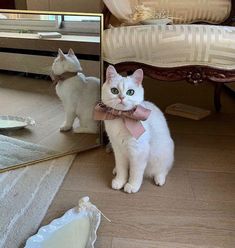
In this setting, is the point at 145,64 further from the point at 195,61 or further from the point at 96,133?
the point at 96,133

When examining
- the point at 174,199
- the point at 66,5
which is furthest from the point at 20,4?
the point at 174,199

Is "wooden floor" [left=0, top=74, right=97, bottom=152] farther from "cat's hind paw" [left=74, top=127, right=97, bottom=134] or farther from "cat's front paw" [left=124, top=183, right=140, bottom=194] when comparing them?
"cat's front paw" [left=124, top=183, right=140, bottom=194]

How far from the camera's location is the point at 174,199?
986 millimetres

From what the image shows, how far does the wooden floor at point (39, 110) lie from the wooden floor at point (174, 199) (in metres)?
0.09

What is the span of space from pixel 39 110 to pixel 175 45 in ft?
1.84

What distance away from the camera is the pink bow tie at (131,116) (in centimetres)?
94

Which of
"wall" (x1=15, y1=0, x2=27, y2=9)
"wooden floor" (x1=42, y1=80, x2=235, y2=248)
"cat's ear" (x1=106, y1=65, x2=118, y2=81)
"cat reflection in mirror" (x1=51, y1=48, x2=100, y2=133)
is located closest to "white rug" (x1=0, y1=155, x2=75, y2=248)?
"wooden floor" (x1=42, y1=80, x2=235, y2=248)

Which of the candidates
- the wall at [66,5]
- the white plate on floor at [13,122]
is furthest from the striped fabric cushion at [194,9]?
the white plate on floor at [13,122]

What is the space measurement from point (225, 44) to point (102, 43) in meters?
0.41

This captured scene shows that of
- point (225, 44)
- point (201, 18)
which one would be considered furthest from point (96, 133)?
point (201, 18)

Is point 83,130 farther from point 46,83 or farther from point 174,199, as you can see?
point 174,199

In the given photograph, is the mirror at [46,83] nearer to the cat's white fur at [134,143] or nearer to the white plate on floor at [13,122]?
the white plate on floor at [13,122]

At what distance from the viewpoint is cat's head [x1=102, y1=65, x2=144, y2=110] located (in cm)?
91

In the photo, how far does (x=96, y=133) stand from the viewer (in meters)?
1.30
